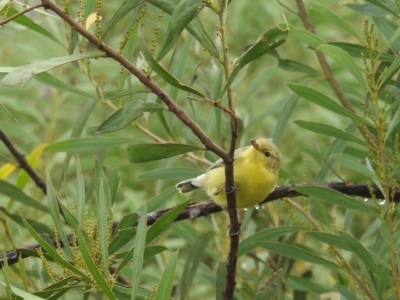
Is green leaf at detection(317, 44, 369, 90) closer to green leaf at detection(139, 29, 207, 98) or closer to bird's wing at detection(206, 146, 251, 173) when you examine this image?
green leaf at detection(139, 29, 207, 98)

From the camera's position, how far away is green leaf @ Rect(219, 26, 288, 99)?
1.52m

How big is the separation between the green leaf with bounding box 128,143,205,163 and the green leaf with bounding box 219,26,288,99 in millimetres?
229

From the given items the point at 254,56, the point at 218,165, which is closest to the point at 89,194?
the point at 218,165

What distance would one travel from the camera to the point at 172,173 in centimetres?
258

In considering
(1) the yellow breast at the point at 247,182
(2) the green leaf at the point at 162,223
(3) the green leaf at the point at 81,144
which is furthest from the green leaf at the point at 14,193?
(2) the green leaf at the point at 162,223

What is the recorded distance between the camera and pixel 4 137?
253 centimetres

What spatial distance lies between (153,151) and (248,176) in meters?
0.97

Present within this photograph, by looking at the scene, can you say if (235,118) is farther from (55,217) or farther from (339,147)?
(339,147)

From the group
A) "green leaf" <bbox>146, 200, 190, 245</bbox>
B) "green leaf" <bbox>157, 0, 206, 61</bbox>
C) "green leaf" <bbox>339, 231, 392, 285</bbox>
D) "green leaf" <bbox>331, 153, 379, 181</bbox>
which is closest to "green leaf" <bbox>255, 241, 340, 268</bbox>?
"green leaf" <bbox>339, 231, 392, 285</bbox>

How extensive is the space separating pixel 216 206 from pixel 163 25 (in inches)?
43.8

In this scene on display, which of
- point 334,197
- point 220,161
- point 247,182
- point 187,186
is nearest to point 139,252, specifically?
point 334,197

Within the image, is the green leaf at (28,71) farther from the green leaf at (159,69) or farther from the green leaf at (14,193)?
the green leaf at (14,193)

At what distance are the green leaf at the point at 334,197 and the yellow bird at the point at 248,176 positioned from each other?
445 mm

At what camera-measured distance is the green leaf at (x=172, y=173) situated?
2557mm
